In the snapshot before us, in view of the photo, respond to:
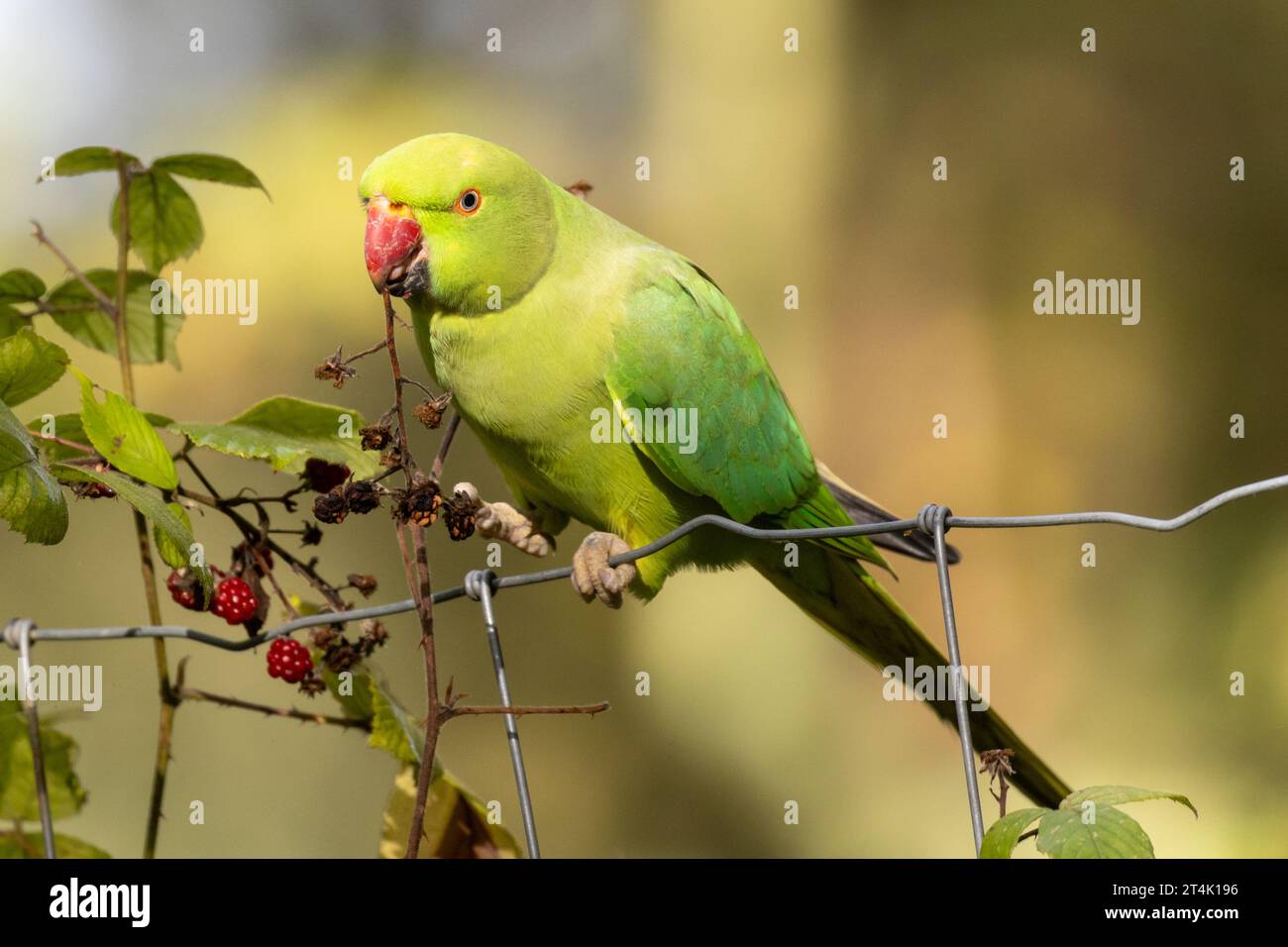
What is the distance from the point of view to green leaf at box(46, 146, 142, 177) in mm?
1695

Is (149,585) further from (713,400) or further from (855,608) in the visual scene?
(855,608)

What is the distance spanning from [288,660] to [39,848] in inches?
17.4

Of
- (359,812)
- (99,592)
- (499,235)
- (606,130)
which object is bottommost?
(359,812)

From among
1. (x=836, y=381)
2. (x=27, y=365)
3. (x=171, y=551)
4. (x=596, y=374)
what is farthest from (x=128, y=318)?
(x=836, y=381)

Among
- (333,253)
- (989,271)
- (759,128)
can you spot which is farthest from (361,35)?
(989,271)

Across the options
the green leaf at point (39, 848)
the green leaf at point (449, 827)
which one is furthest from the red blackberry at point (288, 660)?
the green leaf at point (39, 848)

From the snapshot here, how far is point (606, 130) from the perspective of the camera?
5.71 metres

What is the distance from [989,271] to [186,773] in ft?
14.9

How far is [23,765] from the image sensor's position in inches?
64.6

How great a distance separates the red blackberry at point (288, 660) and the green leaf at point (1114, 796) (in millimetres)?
997

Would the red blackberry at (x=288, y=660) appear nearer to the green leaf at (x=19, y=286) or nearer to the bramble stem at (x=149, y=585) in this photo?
the bramble stem at (x=149, y=585)

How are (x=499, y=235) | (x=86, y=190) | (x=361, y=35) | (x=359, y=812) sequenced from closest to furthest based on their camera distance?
1. (x=499, y=235)
2. (x=86, y=190)
3. (x=359, y=812)
4. (x=361, y=35)

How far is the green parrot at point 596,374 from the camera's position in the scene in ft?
6.58
